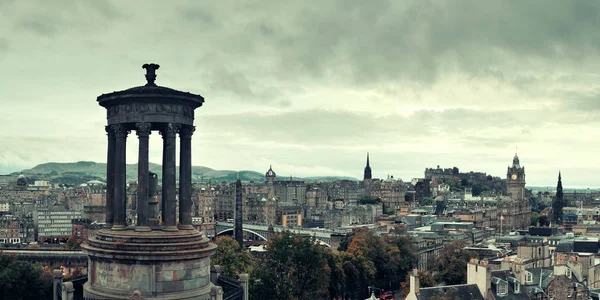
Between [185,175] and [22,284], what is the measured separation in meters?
35.9

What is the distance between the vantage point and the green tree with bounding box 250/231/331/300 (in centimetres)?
6116

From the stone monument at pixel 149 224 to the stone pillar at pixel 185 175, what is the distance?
3 centimetres

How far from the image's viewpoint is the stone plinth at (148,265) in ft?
87.8

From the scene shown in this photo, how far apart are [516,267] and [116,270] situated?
4561cm

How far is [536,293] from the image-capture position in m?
60.5

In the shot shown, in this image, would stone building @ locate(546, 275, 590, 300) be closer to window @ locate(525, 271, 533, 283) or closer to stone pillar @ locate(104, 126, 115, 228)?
window @ locate(525, 271, 533, 283)

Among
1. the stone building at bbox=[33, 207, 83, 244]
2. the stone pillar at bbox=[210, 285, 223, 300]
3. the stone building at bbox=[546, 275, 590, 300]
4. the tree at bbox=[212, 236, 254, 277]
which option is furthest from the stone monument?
the stone building at bbox=[33, 207, 83, 244]

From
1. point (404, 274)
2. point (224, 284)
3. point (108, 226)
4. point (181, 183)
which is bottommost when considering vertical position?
point (404, 274)

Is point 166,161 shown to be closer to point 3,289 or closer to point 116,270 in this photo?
point 116,270

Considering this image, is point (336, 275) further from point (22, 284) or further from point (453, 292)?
point (22, 284)

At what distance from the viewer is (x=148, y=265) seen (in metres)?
26.8

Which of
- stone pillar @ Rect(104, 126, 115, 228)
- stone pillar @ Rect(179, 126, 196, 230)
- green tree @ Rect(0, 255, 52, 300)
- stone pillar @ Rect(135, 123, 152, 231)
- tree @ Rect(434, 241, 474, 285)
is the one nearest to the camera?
stone pillar @ Rect(135, 123, 152, 231)

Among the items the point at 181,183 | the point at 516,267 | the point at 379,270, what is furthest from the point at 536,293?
the point at 181,183

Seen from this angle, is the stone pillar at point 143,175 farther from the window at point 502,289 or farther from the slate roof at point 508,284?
the window at point 502,289
